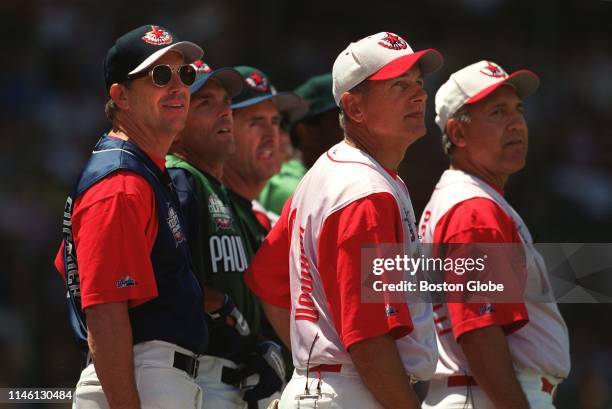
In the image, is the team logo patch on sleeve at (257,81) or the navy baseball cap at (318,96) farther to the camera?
the navy baseball cap at (318,96)

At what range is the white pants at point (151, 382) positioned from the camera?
3465mm

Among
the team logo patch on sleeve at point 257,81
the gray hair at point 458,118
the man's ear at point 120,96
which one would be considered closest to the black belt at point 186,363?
the man's ear at point 120,96

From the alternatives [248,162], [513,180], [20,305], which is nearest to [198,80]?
[248,162]

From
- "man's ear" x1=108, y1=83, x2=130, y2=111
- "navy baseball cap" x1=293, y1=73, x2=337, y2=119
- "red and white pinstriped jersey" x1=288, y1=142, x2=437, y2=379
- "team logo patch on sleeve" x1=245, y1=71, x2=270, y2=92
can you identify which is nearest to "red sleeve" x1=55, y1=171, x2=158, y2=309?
"man's ear" x1=108, y1=83, x2=130, y2=111

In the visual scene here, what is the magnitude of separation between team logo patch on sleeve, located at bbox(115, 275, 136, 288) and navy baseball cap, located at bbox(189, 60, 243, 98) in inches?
55.9

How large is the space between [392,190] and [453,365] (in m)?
1.10

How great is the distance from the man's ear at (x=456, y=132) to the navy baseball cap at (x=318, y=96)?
4.35 ft

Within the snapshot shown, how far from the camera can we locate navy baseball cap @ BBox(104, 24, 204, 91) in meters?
3.79

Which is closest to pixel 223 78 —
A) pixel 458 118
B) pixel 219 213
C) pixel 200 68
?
pixel 200 68

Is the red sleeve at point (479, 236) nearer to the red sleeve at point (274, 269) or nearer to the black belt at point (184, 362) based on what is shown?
the red sleeve at point (274, 269)

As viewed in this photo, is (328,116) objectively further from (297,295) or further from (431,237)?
(297,295)

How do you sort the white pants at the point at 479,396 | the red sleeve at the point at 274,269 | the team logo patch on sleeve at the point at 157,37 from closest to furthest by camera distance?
the team logo patch on sleeve at the point at 157,37 < the red sleeve at the point at 274,269 < the white pants at the point at 479,396

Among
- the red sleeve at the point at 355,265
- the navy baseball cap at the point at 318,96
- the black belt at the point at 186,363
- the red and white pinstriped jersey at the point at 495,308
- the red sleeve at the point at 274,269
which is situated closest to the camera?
the red sleeve at the point at 355,265

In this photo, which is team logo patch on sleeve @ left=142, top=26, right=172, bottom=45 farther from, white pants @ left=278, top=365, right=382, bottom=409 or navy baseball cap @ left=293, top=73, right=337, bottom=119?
navy baseball cap @ left=293, top=73, right=337, bottom=119
